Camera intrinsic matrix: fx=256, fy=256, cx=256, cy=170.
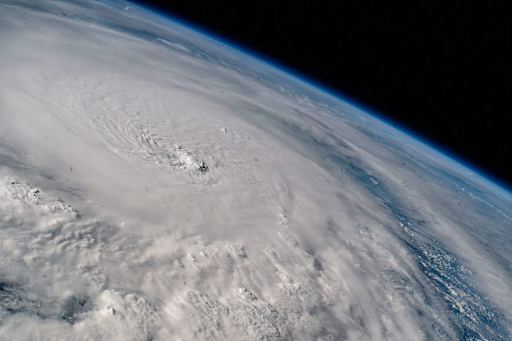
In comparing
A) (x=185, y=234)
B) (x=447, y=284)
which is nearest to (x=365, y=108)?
(x=447, y=284)

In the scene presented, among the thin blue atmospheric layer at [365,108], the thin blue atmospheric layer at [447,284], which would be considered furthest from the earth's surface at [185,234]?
the thin blue atmospheric layer at [365,108]

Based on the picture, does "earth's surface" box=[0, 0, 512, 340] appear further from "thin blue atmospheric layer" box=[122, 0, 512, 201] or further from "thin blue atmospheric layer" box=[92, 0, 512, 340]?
"thin blue atmospheric layer" box=[122, 0, 512, 201]

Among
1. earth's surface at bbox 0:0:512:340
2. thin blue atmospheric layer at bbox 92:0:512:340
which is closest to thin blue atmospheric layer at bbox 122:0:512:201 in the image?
earth's surface at bbox 0:0:512:340

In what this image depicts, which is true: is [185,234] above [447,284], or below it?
below

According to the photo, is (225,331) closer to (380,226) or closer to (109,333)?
(109,333)

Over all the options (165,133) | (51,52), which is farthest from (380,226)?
(51,52)

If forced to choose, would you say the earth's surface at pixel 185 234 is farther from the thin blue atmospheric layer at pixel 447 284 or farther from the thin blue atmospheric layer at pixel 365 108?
the thin blue atmospheric layer at pixel 365 108

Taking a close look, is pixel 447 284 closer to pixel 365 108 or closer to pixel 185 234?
pixel 185 234

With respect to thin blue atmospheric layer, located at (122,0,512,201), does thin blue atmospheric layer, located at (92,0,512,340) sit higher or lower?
lower
